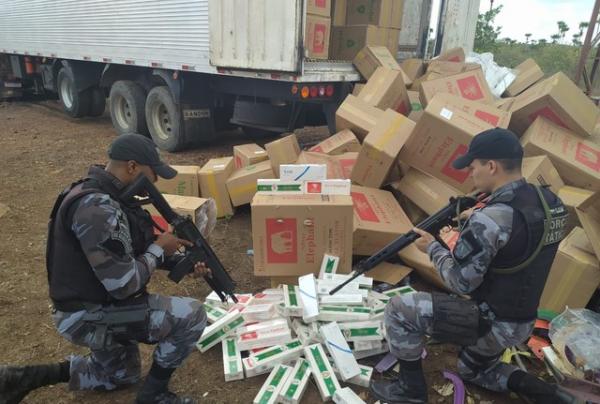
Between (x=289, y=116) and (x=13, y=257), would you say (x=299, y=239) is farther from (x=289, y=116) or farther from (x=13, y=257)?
(x=289, y=116)

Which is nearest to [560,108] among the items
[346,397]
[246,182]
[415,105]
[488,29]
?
[415,105]

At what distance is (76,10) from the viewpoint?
7500mm

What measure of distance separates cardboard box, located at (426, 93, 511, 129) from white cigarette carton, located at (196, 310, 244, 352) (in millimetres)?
2227

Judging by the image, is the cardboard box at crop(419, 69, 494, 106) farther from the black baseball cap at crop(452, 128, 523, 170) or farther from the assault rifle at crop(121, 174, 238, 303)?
the assault rifle at crop(121, 174, 238, 303)

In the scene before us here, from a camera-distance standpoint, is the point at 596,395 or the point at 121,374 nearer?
the point at 596,395

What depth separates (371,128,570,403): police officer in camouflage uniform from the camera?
1.84m

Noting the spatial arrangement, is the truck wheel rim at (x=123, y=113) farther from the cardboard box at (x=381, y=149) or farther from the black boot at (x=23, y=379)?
the black boot at (x=23, y=379)

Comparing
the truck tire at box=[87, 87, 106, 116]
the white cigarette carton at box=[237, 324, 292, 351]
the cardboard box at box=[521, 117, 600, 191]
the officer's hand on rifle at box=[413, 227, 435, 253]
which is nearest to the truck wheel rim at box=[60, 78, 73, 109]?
the truck tire at box=[87, 87, 106, 116]

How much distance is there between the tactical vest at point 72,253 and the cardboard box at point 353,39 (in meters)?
4.12

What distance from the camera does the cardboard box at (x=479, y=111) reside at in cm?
332

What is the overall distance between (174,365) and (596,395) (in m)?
2.00

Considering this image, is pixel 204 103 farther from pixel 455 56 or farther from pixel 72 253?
pixel 72 253

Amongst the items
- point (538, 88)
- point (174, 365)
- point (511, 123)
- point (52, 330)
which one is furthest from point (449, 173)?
point (52, 330)

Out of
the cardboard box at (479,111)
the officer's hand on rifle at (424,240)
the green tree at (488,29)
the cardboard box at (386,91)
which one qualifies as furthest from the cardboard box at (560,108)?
the green tree at (488,29)
